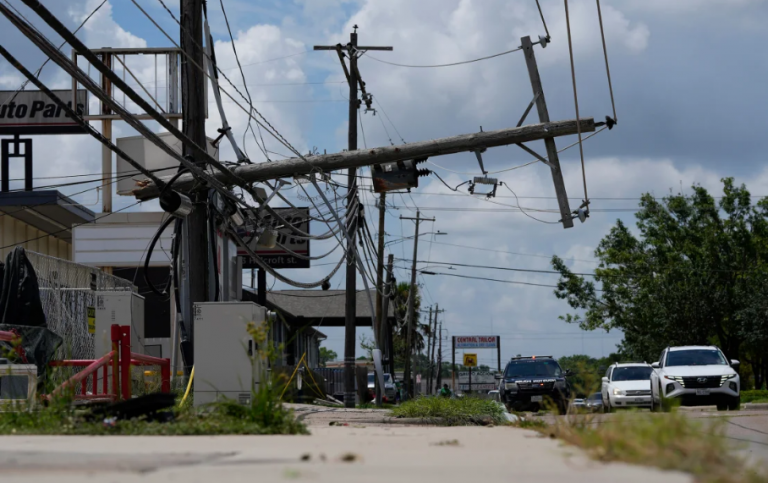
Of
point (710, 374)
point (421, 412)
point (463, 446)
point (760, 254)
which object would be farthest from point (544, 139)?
point (760, 254)

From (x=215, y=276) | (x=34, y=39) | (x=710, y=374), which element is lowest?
(x=710, y=374)

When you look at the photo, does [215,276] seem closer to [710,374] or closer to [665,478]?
[710,374]

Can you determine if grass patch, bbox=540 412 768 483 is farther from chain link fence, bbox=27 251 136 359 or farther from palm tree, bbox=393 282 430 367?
palm tree, bbox=393 282 430 367

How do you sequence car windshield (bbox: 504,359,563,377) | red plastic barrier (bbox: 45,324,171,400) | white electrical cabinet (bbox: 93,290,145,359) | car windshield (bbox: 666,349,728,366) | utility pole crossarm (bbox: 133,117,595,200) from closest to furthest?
red plastic barrier (bbox: 45,324,171,400)
utility pole crossarm (bbox: 133,117,595,200)
white electrical cabinet (bbox: 93,290,145,359)
car windshield (bbox: 666,349,728,366)
car windshield (bbox: 504,359,563,377)

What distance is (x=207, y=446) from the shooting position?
21.1ft

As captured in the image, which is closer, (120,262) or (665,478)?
(665,478)

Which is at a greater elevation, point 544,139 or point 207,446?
point 544,139

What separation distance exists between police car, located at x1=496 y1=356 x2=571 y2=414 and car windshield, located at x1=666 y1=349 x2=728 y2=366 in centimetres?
278

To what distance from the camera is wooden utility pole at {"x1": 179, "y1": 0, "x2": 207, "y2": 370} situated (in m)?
16.2

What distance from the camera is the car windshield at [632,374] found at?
82.9 feet

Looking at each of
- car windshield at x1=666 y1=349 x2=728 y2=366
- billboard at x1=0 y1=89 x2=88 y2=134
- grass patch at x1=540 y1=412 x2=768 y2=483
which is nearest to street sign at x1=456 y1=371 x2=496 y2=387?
billboard at x1=0 y1=89 x2=88 y2=134

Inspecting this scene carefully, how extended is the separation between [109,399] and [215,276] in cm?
599

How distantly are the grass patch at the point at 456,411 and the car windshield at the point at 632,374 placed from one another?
38.3 ft

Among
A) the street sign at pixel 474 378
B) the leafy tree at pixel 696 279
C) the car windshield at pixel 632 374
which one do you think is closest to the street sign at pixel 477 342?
the street sign at pixel 474 378
